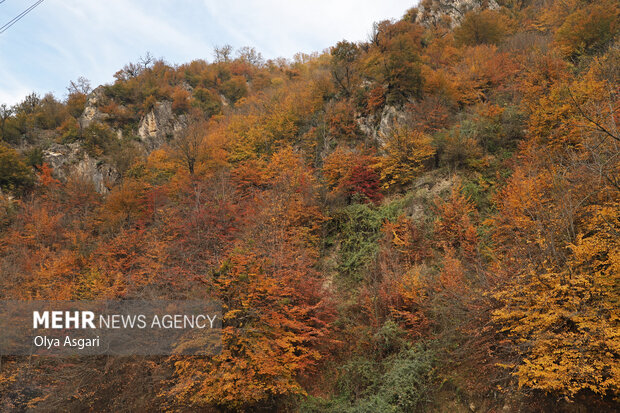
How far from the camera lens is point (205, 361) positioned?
1064cm

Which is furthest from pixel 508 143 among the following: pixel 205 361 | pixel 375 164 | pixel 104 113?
pixel 104 113

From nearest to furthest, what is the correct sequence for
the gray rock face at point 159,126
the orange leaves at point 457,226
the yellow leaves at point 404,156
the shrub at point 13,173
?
the orange leaves at point 457,226
the yellow leaves at point 404,156
the shrub at point 13,173
the gray rock face at point 159,126

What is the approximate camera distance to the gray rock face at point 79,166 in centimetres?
3806

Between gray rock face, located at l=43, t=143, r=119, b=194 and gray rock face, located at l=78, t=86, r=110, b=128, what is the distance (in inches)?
193

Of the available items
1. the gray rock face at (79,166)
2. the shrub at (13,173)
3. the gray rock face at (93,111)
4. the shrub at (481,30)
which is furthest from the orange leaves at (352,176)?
the gray rock face at (93,111)

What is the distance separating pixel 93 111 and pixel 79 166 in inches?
432

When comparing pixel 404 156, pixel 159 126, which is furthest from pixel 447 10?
pixel 159 126

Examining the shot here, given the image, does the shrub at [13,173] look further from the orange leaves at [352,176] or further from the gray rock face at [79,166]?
the orange leaves at [352,176]

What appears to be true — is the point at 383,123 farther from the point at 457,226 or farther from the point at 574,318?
the point at 574,318

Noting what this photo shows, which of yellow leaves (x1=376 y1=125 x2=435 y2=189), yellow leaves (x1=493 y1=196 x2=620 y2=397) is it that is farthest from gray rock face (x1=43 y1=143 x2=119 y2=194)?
yellow leaves (x1=493 y1=196 x2=620 y2=397)

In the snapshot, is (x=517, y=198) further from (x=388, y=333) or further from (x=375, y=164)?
(x=375, y=164)

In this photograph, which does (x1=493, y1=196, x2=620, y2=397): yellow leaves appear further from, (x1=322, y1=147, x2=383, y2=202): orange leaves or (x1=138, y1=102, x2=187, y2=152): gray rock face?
(x1=138, y1=102, x2=187, y2=152): gray rock face

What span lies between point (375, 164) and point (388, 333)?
39.9 feet

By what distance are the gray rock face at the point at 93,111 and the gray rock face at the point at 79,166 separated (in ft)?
16.1
